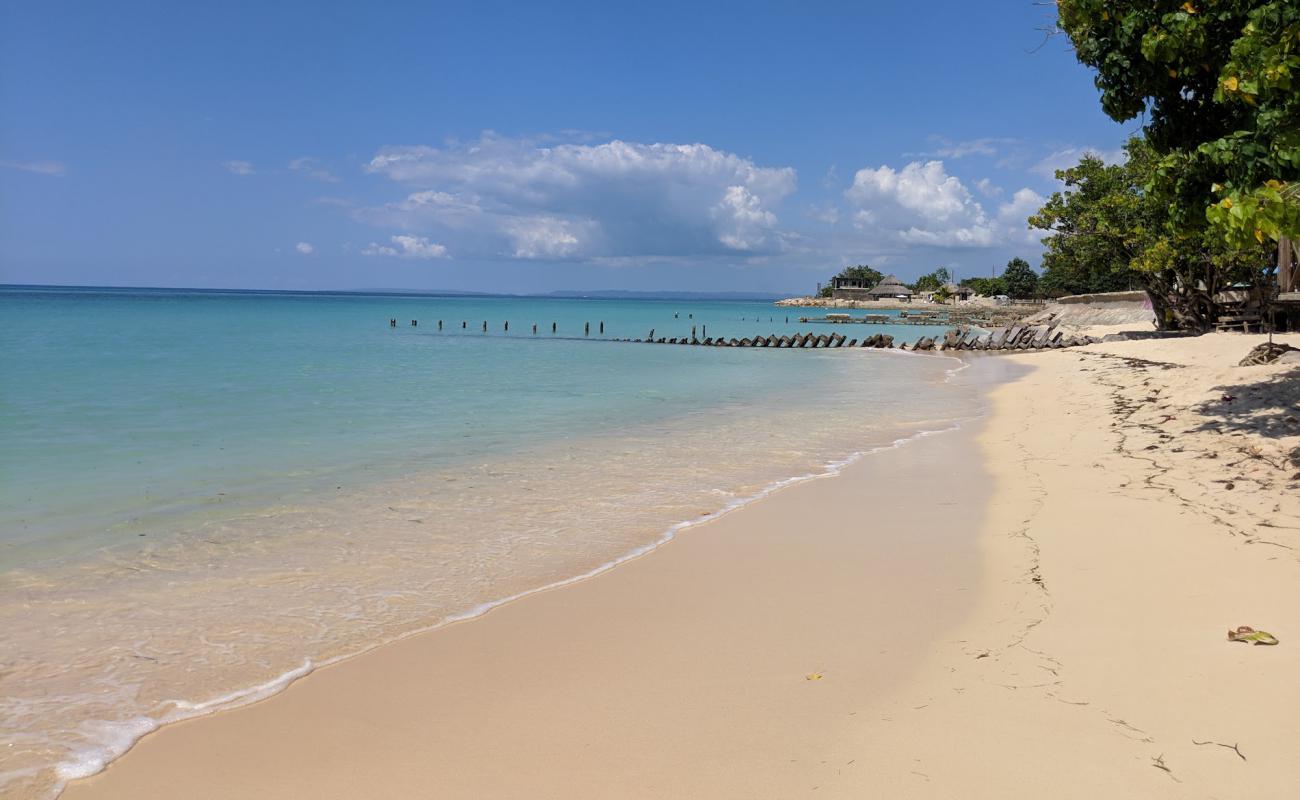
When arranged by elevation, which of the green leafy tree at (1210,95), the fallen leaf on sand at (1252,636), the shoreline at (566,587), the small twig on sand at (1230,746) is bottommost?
the shoreline at (566,587)

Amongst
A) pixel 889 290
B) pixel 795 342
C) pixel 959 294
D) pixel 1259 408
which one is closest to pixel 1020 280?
pixel 959 294

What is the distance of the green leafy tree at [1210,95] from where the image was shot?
6914 mm

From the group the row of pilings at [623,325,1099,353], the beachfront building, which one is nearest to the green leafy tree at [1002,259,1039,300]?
the beachfront building

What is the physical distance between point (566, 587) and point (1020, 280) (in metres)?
119

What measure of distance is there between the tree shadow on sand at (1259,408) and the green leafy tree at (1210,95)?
251cm

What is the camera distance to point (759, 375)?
26.5 meters

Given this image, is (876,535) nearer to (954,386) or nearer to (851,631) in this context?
(851,631)

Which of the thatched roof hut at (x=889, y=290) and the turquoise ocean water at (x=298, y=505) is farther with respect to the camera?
the thatched roof hut at (x=889, y=290)

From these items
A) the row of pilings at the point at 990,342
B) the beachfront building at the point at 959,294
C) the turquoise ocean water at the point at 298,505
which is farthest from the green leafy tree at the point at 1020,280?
the turquoise ocean water at the point at 298,505

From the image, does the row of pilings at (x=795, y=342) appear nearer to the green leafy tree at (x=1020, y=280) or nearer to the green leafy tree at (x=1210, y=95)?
the green leafy tree at (x=1210, y=95)

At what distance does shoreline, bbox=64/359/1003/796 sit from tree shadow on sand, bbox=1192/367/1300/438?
403 cm

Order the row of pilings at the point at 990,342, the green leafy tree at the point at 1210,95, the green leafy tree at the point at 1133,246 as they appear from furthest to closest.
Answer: the row of pilings at the point at 990,342 < the green leafy tree at the point at 1133,246 < the green leafy tree at the point at 1210,95

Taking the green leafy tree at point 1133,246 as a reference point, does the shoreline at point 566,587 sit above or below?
below

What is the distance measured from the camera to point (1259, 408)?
35.0 feet
